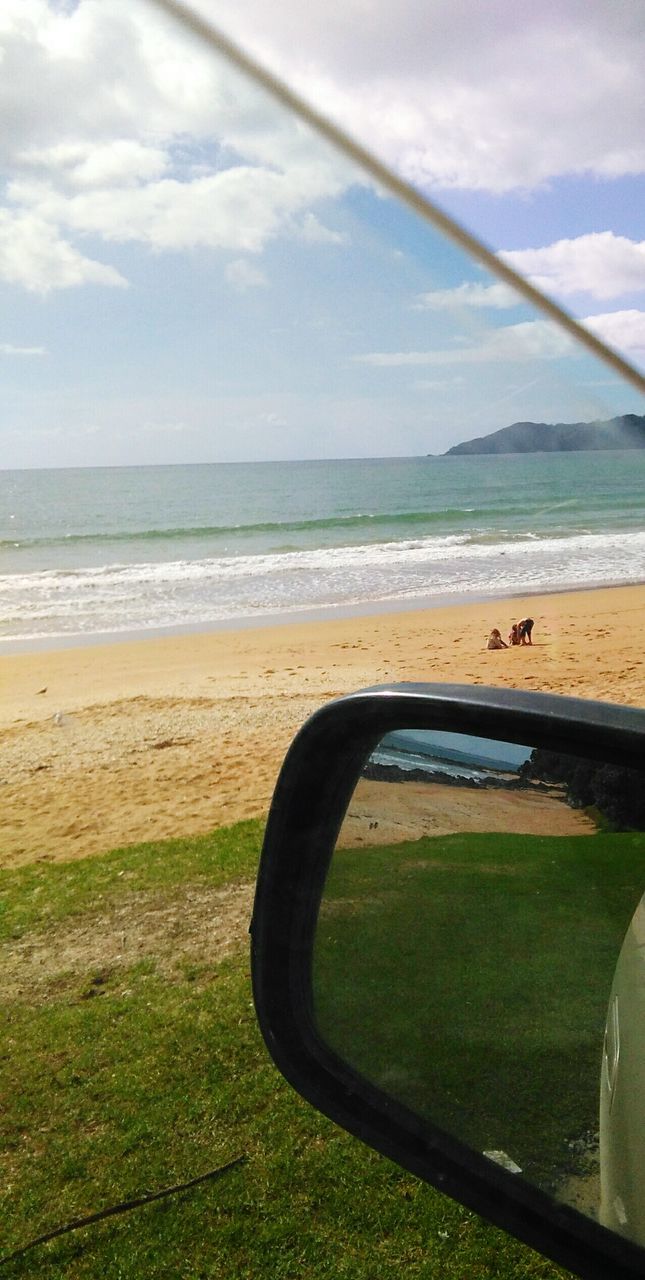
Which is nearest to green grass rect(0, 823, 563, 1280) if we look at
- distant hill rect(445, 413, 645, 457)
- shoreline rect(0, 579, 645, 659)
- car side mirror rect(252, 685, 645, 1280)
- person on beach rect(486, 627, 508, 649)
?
car side mirror rect(252, 685, 645, 1280)

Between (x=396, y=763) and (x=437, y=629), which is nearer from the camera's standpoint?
(x=396, y=763)

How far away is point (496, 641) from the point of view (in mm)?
8430

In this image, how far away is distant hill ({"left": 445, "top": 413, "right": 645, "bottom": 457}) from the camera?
4.79ft

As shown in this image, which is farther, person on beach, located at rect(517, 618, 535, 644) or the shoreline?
the shoreline

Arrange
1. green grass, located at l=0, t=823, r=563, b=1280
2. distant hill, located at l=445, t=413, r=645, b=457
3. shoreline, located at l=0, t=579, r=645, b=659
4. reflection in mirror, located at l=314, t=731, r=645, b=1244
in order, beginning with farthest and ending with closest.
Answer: shoreline, located at l=0, t=579, r=645, b=659, green grass, located at l=0, t=823, r=563, b=1280, distant hill, located at l=445, t=413, r=645, b=457, reflection in mirror, located at l=314, t=731, r=645, b=1244

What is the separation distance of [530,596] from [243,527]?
57.6 ft

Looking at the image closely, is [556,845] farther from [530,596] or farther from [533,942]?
[530,596]

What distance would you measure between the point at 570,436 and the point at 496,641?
6.81m

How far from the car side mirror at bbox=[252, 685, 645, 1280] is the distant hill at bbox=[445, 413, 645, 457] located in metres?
0.57

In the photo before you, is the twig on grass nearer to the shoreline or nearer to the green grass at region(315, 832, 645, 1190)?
the green grass at region(315, 832, 645, 1190)

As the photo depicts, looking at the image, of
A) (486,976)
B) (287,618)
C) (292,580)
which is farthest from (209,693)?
(292,580)

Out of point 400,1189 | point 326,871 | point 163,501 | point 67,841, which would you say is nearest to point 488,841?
point 326,871

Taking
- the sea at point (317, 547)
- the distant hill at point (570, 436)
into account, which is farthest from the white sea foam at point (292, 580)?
the distant hill at point (570, 436)

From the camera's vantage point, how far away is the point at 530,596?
41.9ft
